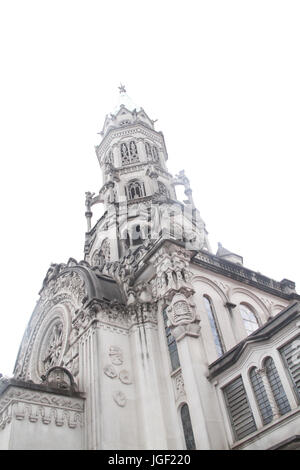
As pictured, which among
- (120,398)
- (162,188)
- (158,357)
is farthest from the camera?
(162,188)

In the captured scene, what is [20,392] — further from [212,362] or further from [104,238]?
[104,238]

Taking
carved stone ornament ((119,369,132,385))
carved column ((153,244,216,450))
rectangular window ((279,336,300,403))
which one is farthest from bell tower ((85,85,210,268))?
rectangular window ((279,336,300,403))

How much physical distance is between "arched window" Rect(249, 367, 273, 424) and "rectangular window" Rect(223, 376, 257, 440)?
23.2 inches

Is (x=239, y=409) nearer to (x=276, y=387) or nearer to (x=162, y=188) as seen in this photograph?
(x=276, y=387)

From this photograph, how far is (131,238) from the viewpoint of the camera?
1308 inches

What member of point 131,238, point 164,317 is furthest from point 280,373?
point 131,238

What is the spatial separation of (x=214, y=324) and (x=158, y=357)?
3.43 metres

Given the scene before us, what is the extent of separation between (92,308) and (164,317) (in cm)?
389

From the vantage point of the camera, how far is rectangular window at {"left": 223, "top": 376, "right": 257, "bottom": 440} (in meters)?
17.5

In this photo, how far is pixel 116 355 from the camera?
2269 centimetres

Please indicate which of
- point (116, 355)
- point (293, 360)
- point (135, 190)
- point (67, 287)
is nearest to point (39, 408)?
point (116, 355)

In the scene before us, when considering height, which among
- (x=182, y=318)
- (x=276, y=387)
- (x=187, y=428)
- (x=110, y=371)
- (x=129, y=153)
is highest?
(x=129, y=153)

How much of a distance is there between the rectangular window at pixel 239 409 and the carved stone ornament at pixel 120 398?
4997 millimetres
